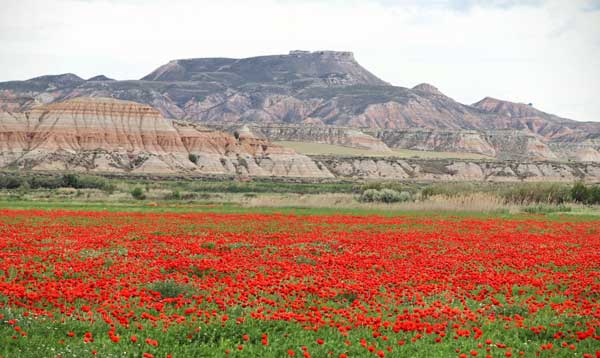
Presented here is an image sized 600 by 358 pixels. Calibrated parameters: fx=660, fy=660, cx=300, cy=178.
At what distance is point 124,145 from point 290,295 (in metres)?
110

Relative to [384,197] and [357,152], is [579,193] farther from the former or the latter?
[357,152]

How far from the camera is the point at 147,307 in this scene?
428 inches

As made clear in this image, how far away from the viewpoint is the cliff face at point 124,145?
355 ft

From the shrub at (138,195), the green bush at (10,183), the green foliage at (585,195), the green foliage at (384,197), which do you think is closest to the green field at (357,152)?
the green bush at (10,183)

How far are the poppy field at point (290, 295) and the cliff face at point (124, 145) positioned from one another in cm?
8864

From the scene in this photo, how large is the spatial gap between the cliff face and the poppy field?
291 ft

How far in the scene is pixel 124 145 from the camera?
4633 inches

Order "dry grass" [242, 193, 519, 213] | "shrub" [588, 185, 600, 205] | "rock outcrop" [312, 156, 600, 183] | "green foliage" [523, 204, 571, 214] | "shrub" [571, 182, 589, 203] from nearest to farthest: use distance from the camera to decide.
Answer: "dry grass" [242, 193, 519, 213] → "green foliage" [523, 204, 571, 214] → "shrub" [588, 185, 600, 205] → "shrub" [571, 182, 589, 203] → "rock outcrop" [312, 156, 600, 183]

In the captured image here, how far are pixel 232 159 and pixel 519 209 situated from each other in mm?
81065

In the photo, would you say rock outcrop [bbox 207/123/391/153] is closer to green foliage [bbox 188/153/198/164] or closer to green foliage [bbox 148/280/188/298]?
green foliage [bbox 188/153/198/164]

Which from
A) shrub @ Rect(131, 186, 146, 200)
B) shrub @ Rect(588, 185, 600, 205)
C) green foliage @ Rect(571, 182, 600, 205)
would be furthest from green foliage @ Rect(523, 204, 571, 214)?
shrub @ Rect(131, 186, 146, 200)

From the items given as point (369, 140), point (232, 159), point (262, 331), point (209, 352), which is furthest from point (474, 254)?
point (369, 140)

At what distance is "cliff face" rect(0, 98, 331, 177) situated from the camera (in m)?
108

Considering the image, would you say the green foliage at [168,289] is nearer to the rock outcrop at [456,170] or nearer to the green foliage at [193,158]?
the green foliage at [193,158]
